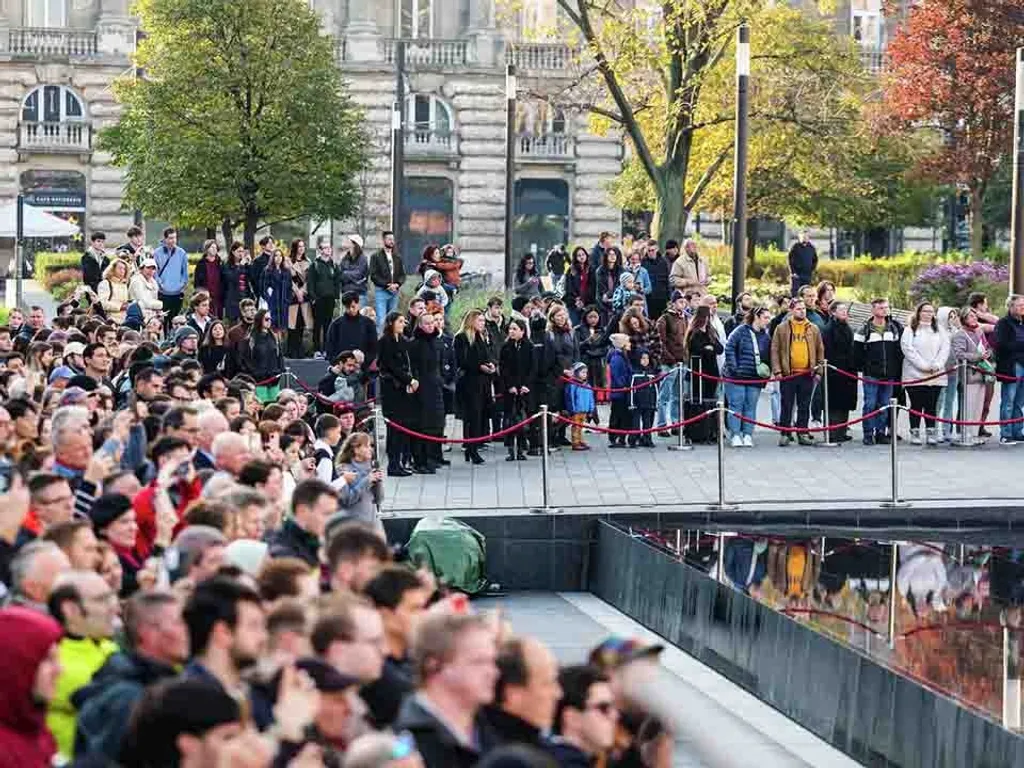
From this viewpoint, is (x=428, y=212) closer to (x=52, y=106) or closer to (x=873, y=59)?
(x=52, y=106)

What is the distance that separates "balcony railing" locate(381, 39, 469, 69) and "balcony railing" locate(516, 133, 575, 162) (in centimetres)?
298

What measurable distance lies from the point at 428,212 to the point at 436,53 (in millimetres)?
4394

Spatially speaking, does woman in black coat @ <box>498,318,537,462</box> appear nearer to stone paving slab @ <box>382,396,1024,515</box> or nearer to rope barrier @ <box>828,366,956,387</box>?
stone paving slab @ <box>382,396,1024,515</box>

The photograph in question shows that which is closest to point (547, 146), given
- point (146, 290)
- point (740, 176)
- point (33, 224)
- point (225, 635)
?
point (33, 224)

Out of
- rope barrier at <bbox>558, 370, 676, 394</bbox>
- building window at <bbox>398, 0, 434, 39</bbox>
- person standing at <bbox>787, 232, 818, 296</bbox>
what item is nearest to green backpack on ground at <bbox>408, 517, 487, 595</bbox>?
rope barrier at <bbox>558, 370, 676, 394</bbox>

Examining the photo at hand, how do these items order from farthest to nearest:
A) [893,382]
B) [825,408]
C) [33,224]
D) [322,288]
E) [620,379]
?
[33,224] → [322,288] → [825,408] → [620,379] → [893,382]

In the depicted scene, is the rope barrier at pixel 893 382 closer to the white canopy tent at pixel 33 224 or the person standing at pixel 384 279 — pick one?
the person standing at pixel 384 279

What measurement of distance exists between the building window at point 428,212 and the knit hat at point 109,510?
5531 centimetres

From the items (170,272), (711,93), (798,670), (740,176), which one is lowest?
(798,670)

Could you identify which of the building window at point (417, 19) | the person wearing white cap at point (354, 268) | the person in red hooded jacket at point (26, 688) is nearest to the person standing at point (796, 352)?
the person wearing white cap at point (354, 268)

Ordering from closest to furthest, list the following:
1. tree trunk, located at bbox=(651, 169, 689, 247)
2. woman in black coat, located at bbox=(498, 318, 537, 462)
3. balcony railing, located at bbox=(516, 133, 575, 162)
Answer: woman in black coat, located at bbox=(498, 318, 537, 462) → tree trunk, located at bbox=(651, 169, 689, 247) → balcony railing, located at bbox=(516, 133, 575, 162)

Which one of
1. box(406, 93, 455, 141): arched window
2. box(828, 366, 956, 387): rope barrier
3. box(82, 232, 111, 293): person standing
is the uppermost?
box(406, 93, 455, 141): arched window

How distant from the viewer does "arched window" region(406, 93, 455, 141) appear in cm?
6812

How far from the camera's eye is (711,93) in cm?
5081
